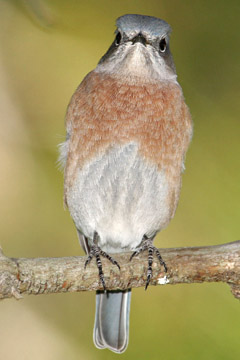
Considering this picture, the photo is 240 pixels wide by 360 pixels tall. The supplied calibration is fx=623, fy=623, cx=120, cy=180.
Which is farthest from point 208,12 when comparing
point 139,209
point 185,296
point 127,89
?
point 185,296

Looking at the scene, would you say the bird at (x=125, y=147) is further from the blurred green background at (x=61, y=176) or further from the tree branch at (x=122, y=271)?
the tree branch at (x=122, y=271)

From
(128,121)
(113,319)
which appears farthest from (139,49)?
(113,319)

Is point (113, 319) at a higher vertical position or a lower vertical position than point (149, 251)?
lower

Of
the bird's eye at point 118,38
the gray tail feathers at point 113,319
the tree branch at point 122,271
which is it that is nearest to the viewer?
the tree branch at point 122,271

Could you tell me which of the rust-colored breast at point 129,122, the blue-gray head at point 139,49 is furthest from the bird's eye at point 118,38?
the rust-colored breast at point 129,122

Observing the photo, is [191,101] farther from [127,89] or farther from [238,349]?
[238,349]

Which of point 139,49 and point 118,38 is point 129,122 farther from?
point 118,38

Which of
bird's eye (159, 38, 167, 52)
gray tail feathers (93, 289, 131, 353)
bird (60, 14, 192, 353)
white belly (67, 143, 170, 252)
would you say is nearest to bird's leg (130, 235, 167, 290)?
bird (60, 14, 192, 353)
